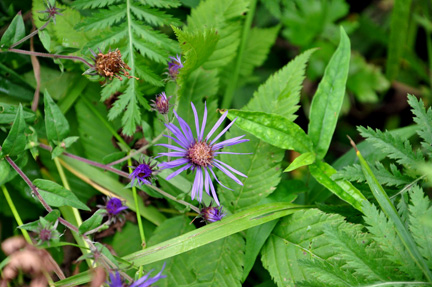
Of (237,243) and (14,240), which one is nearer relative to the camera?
(14,240)

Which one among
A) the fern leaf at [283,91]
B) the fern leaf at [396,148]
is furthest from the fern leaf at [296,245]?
the fern leaf at [283,91]

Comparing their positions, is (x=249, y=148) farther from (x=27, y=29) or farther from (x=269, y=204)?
(x=27, y=29)

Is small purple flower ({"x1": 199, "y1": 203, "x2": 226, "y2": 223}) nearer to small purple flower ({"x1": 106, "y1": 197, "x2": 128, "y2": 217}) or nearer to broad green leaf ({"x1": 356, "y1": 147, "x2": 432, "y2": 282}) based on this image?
small purple flower ({"x1": 106, "y1": 197, "x2": 128, "y2": 217})

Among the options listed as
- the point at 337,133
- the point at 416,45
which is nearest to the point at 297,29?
the point at 337,133

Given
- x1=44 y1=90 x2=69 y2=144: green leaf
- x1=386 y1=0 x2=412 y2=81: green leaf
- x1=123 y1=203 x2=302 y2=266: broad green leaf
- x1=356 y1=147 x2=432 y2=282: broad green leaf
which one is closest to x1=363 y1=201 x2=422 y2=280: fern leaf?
x1=356 y1=147 x2=432 y2=282: broad green leaf

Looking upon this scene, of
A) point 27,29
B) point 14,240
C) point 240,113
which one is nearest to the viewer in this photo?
point 14,240

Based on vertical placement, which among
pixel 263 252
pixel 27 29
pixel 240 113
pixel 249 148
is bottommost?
pixel 263 252

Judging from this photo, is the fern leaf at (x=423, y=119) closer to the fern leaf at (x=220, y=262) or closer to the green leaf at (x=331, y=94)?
the green leaf at (x=331, y=94)
